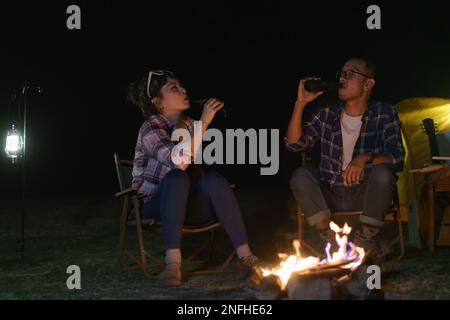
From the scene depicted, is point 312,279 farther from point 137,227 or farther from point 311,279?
point 137,227

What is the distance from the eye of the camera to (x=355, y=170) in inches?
137

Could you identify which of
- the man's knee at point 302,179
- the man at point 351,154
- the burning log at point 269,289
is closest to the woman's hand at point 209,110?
the man at point 351,154

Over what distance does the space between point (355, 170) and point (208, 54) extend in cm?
486

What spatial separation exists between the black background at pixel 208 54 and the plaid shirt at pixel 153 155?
3.86 m

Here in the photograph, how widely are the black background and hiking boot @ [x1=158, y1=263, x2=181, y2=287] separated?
4435mm

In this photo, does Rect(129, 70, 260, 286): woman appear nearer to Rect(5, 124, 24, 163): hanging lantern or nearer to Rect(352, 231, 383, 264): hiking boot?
Rect(352, 231, 383, 264): hiking boot

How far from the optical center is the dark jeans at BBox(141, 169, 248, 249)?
10.8 ft

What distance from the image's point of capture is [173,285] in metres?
3.22

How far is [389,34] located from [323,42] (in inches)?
30.1

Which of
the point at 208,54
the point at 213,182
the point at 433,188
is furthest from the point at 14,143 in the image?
the point at 208,54

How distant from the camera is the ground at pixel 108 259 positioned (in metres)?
3.08

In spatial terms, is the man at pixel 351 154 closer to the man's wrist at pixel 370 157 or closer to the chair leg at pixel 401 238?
the man's wrist at pixel 370 157

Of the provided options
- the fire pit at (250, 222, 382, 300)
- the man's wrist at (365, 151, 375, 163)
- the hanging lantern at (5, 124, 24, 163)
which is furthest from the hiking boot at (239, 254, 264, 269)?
the hanging lantern at (5, 124, 24, 163)

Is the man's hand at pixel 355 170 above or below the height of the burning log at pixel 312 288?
above
